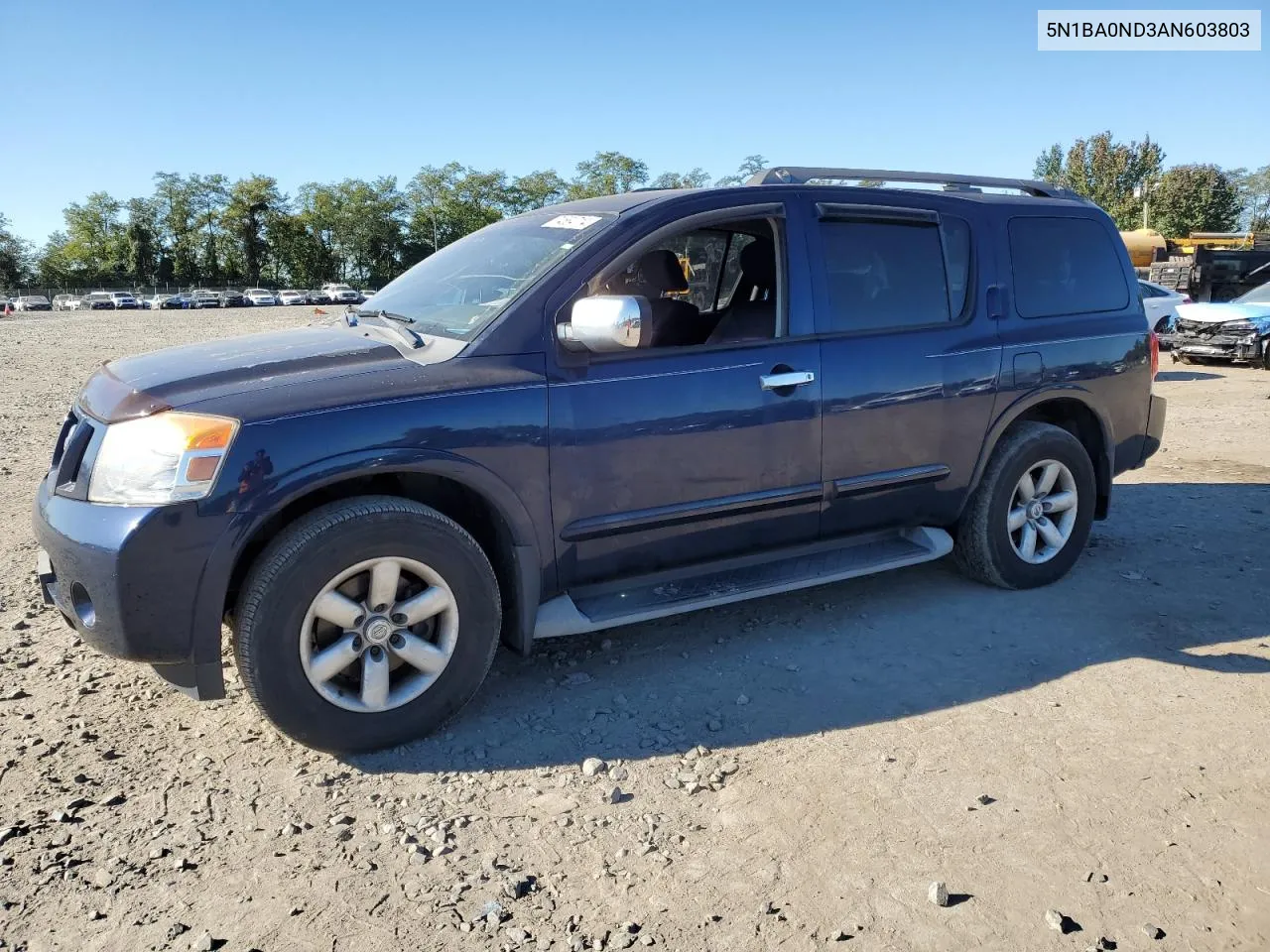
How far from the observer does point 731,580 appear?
158 inches

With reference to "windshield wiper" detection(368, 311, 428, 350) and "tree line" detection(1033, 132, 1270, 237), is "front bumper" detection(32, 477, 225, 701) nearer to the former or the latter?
"windshield wiper" detection(368, 311, 428, 350)

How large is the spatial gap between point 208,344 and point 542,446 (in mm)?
1547

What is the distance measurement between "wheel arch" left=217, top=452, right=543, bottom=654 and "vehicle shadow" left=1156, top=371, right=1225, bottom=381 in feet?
45.8

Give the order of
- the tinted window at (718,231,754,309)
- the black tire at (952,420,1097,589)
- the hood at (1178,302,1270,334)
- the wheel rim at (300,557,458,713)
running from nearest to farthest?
the wheel rim at (300,557,458,713) < the tinted window at (718,231,754,309) < the black tire at (952,420,1097,589) < the hood at (1178,302,1270,334)

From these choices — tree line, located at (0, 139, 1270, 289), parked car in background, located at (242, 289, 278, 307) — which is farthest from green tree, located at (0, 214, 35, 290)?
parked car in background, located at (242, 289, 278, 307)

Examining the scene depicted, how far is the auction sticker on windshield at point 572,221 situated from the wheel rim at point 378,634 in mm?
1588

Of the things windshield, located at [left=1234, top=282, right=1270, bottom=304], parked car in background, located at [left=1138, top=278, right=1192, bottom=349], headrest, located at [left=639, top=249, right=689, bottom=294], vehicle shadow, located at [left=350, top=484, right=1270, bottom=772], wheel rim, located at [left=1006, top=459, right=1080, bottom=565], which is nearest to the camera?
vehicle shadow, located at [left=350, top=484, right=1270, bottom=772]

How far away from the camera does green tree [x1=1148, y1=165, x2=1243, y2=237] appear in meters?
56.3

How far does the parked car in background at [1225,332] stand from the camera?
15.1m

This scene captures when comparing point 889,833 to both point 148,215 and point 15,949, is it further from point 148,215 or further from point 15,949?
point 148,215

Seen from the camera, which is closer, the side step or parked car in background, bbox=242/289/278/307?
the side step

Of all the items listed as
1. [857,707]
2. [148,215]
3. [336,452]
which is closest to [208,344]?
[336,452]

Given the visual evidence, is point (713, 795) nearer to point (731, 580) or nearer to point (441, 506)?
point (731, 580)

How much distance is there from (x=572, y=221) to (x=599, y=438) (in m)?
1.07
